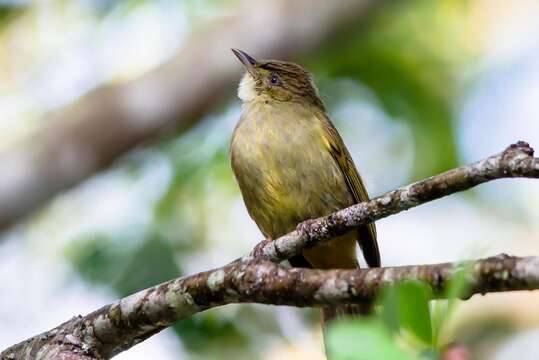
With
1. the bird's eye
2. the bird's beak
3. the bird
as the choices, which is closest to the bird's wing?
the bird

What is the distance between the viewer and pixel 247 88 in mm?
6039

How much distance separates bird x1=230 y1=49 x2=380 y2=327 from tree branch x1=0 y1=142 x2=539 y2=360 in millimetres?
890

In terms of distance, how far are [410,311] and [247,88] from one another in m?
4.49

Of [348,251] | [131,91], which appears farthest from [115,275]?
[348,251]

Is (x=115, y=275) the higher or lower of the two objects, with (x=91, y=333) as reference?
higher

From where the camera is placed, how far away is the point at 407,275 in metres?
2.55

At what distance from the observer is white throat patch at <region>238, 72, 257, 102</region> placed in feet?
19.6

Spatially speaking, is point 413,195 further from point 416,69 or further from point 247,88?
point 416,69

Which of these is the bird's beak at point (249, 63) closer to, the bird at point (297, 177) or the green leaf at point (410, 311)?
the bird at point (297, 177)

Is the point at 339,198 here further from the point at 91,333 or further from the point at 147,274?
the point at 91,333

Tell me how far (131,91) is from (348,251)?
2054 millimetres

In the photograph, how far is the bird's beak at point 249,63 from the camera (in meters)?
6.07

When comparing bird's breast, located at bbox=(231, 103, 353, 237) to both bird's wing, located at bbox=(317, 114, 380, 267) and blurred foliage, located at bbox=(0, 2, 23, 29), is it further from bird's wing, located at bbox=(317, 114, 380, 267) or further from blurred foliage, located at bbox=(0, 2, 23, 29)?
blurred foliage, located at bbox=(0, 2, 23, 29)

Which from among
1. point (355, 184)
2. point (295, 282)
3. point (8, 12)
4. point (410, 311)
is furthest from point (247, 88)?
point (410, 311)
